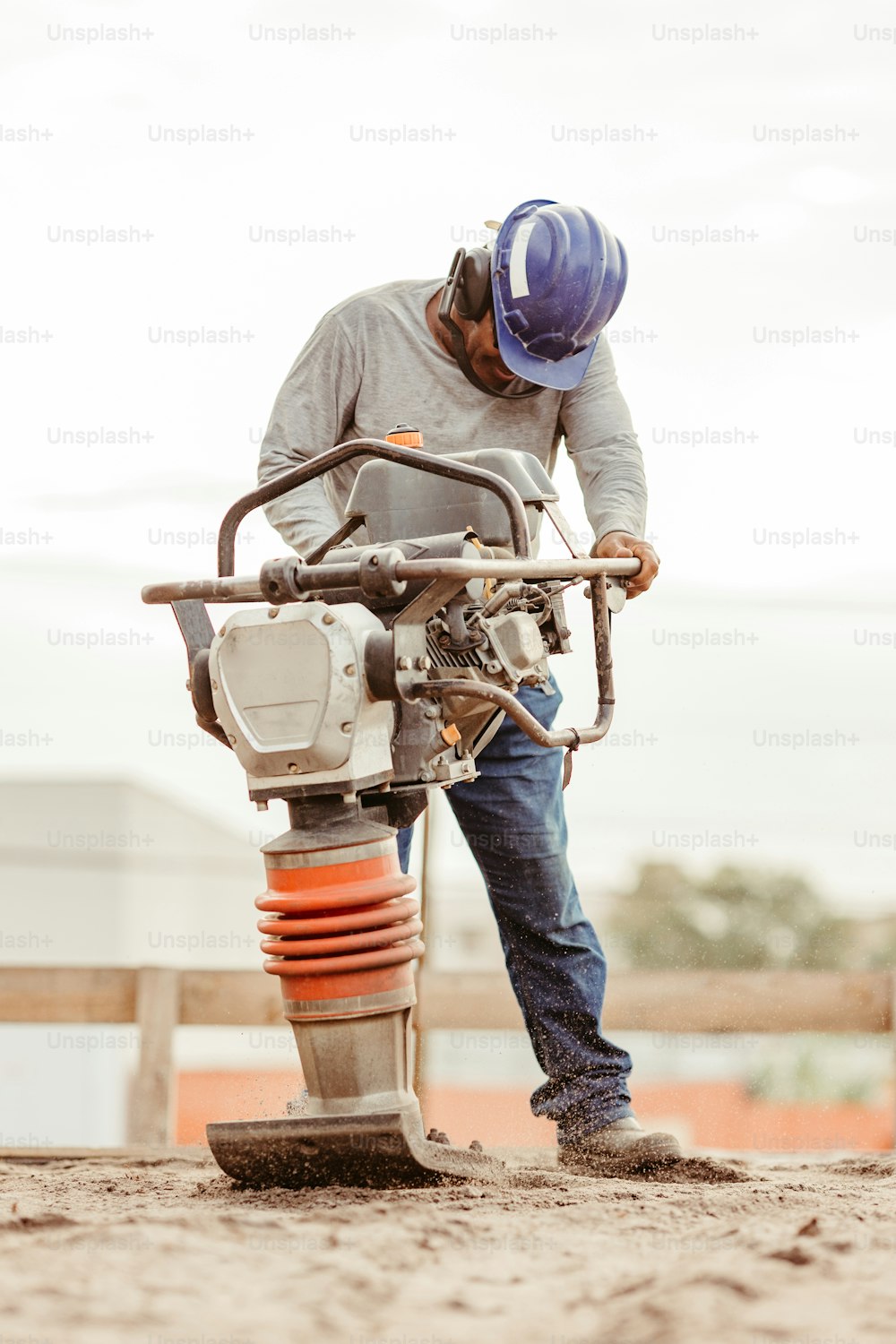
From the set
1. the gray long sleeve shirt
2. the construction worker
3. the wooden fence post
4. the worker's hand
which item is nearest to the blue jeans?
the construction worker

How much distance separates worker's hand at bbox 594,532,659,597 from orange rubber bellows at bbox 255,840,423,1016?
86 cm

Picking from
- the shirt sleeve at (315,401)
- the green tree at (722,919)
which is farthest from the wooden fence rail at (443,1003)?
the green tree at (722,919)

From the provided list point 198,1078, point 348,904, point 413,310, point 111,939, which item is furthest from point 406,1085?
point 111,939

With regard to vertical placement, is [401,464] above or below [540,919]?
above

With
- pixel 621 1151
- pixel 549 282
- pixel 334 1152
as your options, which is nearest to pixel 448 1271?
pixel 334 1152

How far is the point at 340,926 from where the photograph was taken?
2305mm

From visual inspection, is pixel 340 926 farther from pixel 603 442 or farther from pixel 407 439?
pixel 603 442

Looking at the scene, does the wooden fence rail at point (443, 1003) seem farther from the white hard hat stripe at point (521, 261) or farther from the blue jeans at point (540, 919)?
the white hard hat stripe at point (521, 261)

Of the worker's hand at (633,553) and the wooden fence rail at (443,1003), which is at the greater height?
the worker's hand at (633,553)

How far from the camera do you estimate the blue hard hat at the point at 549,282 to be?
9.78ft

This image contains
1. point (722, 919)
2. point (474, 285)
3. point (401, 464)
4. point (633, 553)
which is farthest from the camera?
point (722, 919)

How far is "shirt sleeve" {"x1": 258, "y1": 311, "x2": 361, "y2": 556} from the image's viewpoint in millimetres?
3252

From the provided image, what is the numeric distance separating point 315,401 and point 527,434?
0.48 meters

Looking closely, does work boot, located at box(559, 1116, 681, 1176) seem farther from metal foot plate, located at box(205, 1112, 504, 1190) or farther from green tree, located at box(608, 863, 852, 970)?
green tree, located at box(608, 863, 852, 970)
